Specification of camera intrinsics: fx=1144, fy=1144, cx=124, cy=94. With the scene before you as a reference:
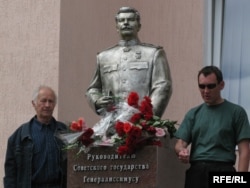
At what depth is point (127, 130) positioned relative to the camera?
9438 mm

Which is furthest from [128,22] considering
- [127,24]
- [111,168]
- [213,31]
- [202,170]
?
[213,31]

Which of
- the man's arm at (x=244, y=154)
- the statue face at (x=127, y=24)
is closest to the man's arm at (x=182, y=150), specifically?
the man's arm at (x=244, y=154)

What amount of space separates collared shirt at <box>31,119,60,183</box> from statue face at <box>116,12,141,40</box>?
1085 millimetres

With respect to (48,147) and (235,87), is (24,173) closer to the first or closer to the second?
(48,147)

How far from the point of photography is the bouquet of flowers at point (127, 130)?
31.0 ft

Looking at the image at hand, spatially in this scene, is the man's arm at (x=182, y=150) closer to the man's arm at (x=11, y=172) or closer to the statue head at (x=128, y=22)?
the statue head at (x=128, y=22)

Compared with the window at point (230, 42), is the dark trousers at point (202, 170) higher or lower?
lower

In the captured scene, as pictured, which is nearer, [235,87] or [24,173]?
[24,173]

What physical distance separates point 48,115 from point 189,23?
3.85 metres

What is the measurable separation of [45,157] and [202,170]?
1439 millimetres

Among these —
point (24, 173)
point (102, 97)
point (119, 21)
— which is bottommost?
point (24, 173)

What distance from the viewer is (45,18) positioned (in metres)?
12.5

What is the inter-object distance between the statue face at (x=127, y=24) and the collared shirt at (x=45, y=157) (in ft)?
3.56

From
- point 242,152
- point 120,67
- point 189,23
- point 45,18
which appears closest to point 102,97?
point 120,67
